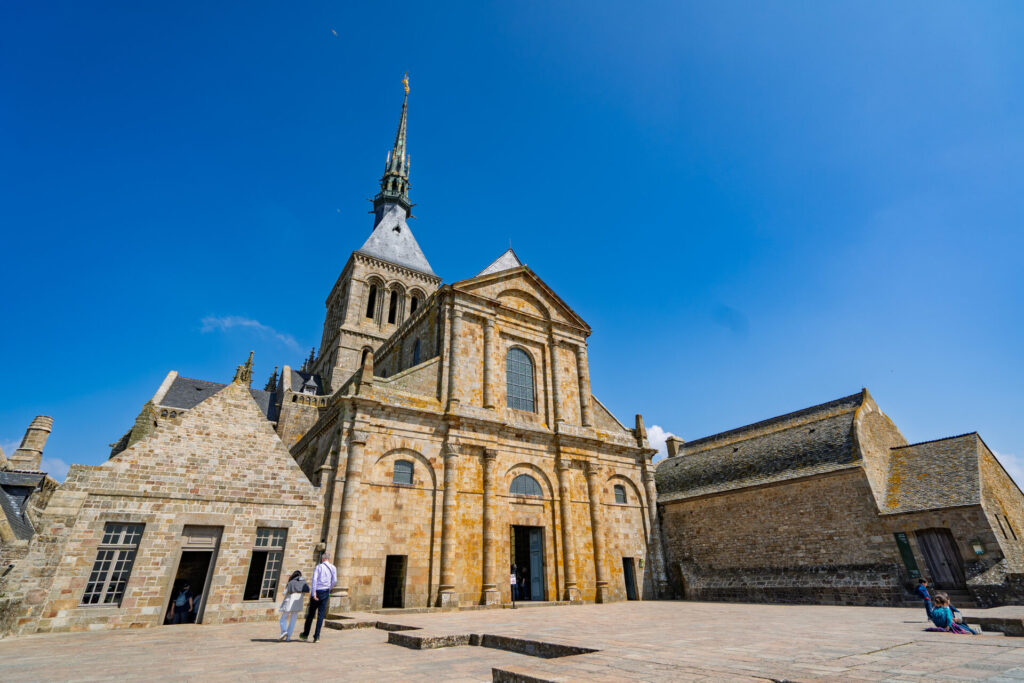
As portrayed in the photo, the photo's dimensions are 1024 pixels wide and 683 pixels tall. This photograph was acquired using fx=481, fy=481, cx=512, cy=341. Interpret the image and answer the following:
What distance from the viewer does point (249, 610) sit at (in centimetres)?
1274

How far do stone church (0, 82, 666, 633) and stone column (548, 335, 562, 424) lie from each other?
96mm

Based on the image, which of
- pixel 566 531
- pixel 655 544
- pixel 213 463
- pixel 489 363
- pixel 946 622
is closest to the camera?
pixel 946 622

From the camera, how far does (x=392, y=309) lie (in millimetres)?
41500

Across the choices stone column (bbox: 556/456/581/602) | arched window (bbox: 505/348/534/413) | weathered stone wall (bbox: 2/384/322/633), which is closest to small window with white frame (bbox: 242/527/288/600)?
weathered stone wall (bbox: 2/384/322/633)

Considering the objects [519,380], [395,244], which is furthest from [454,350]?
[395,244]

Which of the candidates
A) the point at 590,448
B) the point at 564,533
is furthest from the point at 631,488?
the point at 564,533

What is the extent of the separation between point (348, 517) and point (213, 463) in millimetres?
4076

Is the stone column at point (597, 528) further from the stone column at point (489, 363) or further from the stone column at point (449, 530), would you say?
the stone column at point (449, 530)

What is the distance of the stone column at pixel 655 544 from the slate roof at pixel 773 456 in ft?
3.26

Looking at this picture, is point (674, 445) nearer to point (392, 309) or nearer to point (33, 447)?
→ point (392, 309)

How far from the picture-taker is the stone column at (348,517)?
14.0 metres

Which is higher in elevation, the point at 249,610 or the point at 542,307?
the point at 542,307

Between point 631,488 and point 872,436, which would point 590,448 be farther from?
point 872,436

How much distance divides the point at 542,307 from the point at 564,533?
10.3 m
